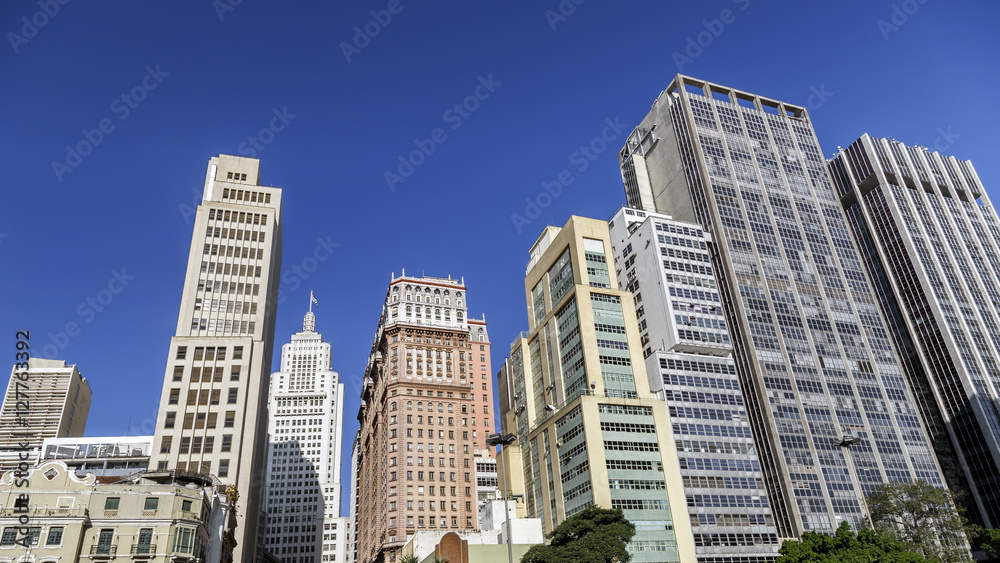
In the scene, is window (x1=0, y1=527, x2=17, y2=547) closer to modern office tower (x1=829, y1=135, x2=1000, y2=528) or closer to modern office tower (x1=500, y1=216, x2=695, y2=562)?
modern office tower (x1=500, y1=216, x2=695, y2=562)

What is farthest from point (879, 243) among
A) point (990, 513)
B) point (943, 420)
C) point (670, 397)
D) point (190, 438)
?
point (190, 438)

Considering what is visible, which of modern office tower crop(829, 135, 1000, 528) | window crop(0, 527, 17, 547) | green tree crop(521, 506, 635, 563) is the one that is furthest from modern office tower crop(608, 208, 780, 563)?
window crop(0, 527, 17, 547)

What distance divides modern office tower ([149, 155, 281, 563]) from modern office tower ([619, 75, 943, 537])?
84.6m

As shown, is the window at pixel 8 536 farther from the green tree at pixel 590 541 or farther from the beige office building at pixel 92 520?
the green tree at pixel 590 541

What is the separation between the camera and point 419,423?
490 ft

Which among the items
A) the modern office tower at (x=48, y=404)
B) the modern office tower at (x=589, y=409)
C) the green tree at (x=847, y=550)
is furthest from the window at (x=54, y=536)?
the modern office tower at (x=48, y=404)

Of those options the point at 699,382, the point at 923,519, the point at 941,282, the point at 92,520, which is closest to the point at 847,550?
the point at 699,382

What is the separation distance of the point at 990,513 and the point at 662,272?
7413 cm

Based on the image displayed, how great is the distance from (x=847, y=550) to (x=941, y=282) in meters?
105

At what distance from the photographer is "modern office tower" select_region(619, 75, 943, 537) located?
398 ft

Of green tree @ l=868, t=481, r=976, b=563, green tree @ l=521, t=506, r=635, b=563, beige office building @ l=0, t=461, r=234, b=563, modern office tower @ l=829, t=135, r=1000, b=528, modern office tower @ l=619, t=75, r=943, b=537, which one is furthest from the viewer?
modern office tower @ l=829, t=135, r=1000, b=528

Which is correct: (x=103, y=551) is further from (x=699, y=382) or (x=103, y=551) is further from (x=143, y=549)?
(x=699, y=382)

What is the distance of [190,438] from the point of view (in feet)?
351

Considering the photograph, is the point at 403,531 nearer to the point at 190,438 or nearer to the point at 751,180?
the point at 190,438
